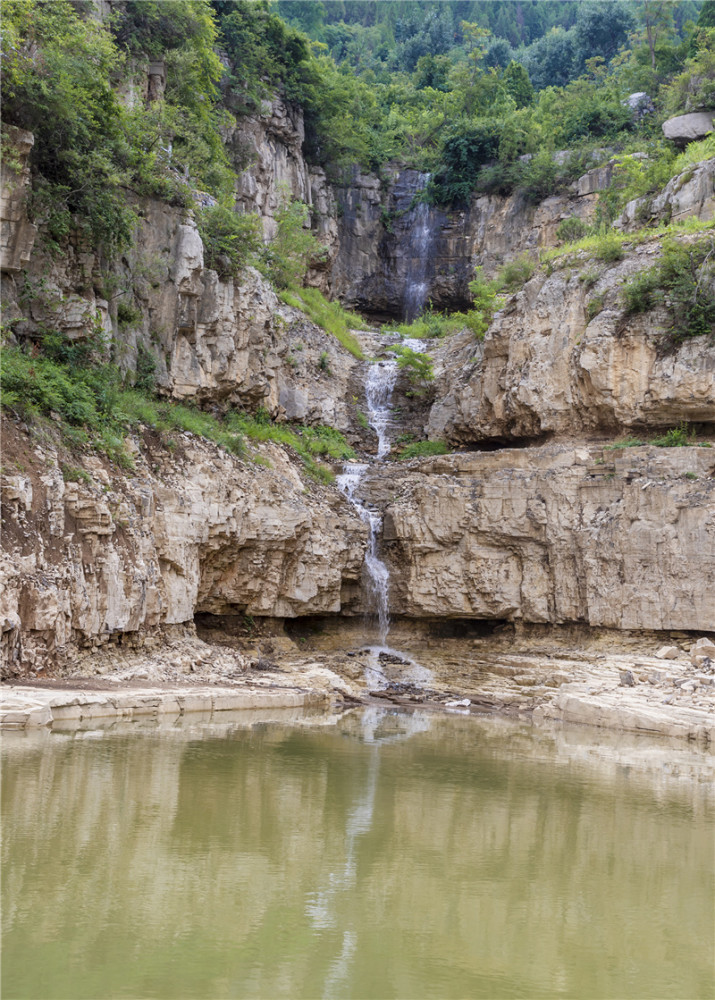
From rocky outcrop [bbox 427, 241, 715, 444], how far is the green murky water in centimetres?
1394

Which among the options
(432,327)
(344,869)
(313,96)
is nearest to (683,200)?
(432,327)

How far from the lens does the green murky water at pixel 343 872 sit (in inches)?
237

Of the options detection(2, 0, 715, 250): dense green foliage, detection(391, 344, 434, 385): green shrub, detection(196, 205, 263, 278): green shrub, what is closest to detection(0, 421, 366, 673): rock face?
detection(196, 205, 263, 278): green shrub

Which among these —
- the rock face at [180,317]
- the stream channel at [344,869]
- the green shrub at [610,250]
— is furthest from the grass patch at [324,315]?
the stream channel at [344,869]

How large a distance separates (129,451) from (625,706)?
12793 millimetres

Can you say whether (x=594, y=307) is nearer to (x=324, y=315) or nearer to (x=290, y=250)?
(x=324, y=315)

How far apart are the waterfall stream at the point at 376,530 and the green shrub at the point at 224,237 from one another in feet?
24.2

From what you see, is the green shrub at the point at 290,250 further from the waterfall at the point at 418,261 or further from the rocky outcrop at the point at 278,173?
the waterfall at the point at 418,261

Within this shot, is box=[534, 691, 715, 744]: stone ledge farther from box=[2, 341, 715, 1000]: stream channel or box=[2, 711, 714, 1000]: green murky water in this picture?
box=[2, 711, 714, 1000]: green murky water

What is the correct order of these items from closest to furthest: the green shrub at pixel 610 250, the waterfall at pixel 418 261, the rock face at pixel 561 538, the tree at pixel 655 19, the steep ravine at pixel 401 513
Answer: the steep ravine at pixel 401 513, the rock face at pixel 561 538, the green shrub at pixel 610 250, the waterfall at pixel 418 261, the tree at pixel 655 19

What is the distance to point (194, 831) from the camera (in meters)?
9.13

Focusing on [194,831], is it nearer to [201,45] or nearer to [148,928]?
[148,928]

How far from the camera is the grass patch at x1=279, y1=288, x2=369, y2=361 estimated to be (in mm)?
33906

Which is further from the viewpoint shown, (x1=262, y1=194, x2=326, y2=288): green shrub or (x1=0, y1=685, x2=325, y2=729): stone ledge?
(x1=262, y1=194, x2=326, y2=288): green shrub
